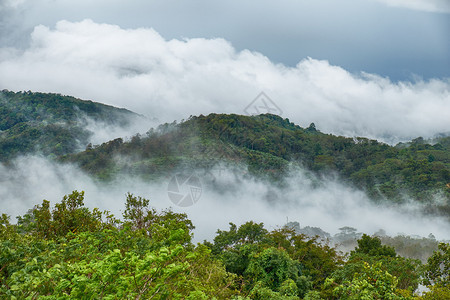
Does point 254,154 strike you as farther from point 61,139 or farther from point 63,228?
point 63,228

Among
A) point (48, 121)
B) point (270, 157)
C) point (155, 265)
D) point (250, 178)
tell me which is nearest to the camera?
point (155, 265)

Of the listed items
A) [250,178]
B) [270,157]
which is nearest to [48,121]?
[250,178]

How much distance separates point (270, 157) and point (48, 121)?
99530mm

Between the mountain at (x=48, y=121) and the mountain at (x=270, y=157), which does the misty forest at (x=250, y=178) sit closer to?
the mountain at (x=270, y=157)

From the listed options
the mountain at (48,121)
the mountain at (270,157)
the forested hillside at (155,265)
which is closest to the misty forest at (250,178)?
the mountain at (270,157)

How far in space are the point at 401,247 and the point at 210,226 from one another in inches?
1628

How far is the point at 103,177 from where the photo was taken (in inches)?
3073

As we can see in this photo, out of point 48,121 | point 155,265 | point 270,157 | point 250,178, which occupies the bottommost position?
point 155,265

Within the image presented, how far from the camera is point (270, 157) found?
103m

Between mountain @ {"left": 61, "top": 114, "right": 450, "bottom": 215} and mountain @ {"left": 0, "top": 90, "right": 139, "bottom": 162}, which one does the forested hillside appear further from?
mountain @ {"left": 0, "top": 90, "right": 139, "bottom": 162}

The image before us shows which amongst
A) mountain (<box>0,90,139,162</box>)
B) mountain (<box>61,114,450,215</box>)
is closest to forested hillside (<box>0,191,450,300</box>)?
mountain (<box>61,114,450,215</box>)

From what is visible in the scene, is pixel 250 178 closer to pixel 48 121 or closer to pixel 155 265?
pixel 155 265

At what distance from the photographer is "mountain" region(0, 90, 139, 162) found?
11306 centimetres

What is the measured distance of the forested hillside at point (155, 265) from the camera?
17.7 feet
